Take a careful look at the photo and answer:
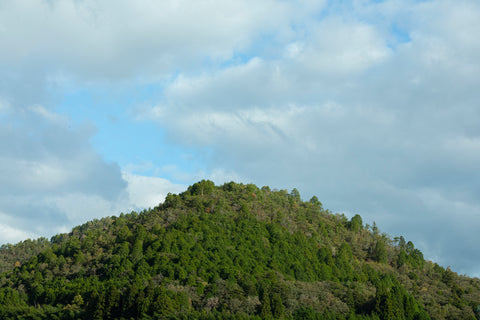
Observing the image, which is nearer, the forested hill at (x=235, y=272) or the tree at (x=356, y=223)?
the forested hill at (x=235, y=272)

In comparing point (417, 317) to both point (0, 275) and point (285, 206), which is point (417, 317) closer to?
point (285, 206)

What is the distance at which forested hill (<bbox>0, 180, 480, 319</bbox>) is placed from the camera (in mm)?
104625

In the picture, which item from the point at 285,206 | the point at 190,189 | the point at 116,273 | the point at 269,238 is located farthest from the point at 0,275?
the point at 285,206

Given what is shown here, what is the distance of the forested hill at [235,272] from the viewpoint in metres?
105

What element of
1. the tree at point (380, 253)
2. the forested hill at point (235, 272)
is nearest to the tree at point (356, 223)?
the forested hill at point (235, 272)

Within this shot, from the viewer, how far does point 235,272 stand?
123 m

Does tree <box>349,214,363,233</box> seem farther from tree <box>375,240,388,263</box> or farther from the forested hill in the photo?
tree <box>375,240,388,263</box>

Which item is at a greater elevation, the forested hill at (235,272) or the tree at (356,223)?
the tree at (356,223)

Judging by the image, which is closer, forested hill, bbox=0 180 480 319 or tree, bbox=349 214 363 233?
forested hill, bbox=0 180 480 319

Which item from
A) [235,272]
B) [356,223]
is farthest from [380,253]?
[235,272]

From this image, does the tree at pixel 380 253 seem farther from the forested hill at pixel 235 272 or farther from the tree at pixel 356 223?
the tree at pixel 356 223

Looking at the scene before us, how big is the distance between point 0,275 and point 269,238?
8032 cm

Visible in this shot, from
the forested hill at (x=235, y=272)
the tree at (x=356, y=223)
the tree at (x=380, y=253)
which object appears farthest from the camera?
the tree at (x=356, y=223)

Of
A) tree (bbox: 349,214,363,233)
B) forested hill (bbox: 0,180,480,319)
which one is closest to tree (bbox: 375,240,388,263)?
forested hill (bbox: 0,180,480,319)
